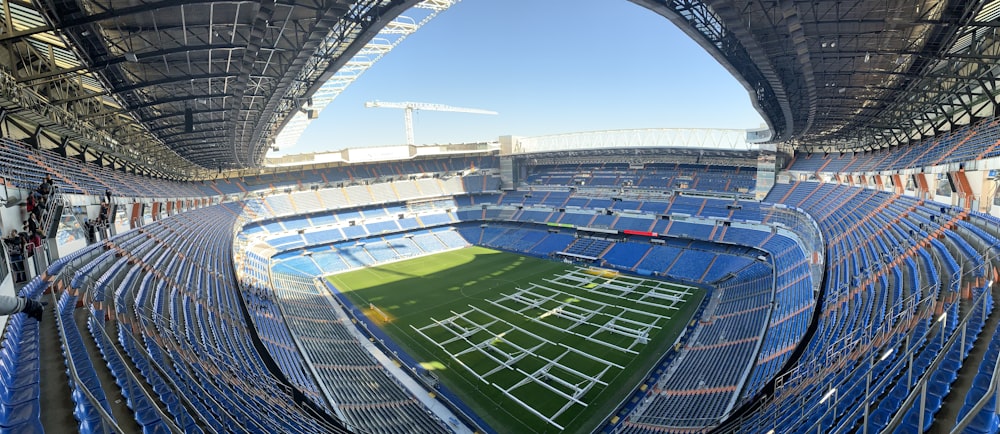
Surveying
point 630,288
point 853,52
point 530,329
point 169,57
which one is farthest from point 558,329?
point 169,57

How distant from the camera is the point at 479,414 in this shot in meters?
15.7

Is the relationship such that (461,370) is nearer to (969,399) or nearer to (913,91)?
(969,399)

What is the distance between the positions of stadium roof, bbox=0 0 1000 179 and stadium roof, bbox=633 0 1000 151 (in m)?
0.05

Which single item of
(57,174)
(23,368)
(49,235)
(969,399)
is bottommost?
(969,399)

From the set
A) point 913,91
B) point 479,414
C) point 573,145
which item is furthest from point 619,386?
point 573,145

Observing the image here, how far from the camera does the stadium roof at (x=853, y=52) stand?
10.7 metres

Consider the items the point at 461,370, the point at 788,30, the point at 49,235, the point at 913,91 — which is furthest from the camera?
the point at 461,370

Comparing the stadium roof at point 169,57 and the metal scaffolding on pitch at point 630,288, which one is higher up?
the stadium roof at point 169,57

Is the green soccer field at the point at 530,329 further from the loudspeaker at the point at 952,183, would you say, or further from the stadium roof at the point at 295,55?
the stadium roof at the point at 295,55

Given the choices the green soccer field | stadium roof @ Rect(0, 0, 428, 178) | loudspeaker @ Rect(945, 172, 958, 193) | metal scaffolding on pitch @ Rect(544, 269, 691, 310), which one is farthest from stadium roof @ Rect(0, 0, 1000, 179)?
the green soccer field

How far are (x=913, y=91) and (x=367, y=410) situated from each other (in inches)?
914

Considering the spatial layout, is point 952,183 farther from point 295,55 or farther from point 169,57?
point 169,57

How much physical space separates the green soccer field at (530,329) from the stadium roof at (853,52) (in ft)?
39.2

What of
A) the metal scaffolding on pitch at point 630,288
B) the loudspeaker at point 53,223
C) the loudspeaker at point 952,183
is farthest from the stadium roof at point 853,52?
the loudspeaker at point 53,223
